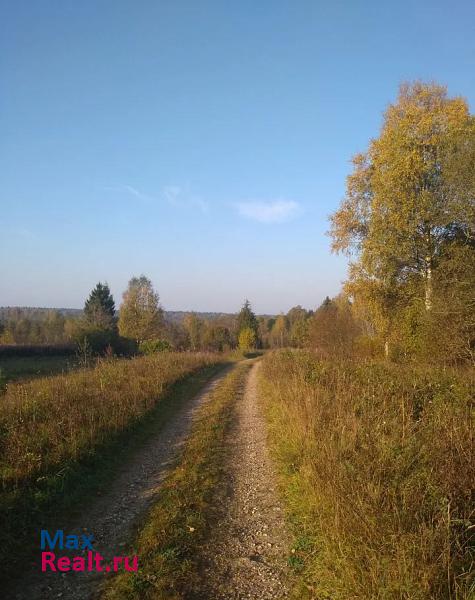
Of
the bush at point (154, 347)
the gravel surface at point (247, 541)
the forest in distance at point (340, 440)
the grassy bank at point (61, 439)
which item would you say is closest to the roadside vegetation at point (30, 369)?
the grassy bank at point (61, 439)

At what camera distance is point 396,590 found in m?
3.04

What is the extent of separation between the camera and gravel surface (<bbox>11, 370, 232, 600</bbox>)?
382 centimetres

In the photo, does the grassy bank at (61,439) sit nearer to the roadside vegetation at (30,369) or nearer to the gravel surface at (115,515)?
the gravel surface at (115,515)

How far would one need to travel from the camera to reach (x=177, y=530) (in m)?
4.63

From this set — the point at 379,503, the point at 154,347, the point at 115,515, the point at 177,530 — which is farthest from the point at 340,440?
the point at 154,347

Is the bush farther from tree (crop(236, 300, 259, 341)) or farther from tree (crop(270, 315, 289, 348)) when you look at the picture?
tree (crop(270, 315, 289, 348))

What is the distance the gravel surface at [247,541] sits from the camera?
377 centimetres

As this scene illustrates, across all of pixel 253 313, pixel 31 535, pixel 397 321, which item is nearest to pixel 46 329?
pixel 253 313

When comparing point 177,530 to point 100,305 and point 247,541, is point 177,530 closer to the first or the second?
point 247,541

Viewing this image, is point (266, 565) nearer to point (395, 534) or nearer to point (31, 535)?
point (395, 534)

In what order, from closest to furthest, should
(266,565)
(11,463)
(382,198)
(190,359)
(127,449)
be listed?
(266,565) → (11,463) → (127,449) → (382,198) → (190,359)

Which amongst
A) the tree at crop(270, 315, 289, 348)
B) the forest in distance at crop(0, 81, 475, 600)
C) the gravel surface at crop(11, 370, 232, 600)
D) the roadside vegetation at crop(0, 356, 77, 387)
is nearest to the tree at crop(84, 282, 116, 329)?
the roadside vegetation at crop(0, 356, 77, 387)

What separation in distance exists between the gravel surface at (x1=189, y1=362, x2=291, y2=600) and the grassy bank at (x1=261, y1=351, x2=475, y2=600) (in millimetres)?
234

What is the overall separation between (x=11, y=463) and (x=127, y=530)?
2.62 meters
